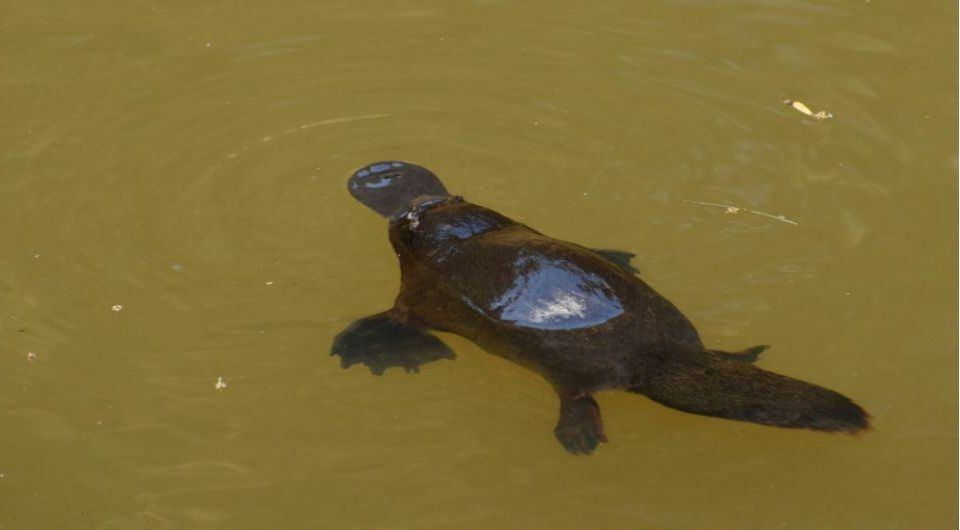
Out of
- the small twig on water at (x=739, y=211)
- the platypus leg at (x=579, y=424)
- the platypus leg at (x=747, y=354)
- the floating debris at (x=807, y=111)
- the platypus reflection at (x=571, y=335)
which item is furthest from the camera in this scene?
the floating debris at (x=807, y=111)

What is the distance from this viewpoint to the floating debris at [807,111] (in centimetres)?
549

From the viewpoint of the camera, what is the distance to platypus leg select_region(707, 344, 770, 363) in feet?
13.3

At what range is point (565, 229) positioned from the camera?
479 centimetres

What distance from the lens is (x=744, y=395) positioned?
3592mm

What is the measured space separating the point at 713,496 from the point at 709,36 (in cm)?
309

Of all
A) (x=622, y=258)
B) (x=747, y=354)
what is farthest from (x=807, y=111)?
(x=747, y=354)

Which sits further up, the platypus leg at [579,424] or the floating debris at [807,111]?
the floating debris at [807,111]

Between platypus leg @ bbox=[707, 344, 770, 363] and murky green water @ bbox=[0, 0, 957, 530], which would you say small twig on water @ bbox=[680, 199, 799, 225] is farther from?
platypus leg @ bbox=[707, 344, 770, 363]

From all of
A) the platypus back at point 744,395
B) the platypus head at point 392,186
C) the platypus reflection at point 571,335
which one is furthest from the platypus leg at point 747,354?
the platypus head at point 392,186

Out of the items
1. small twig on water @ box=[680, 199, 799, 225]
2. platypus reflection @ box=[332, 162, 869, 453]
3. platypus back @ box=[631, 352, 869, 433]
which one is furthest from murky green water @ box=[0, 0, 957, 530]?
platypus back @ box=[631, 352, 869, 433]

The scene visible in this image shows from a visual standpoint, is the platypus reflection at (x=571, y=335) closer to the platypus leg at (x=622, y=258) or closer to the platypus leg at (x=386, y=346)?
the platypus leg at (x=386, y=346)

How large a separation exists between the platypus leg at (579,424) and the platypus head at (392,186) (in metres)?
1.38

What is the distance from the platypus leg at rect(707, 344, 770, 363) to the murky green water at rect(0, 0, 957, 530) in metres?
0.06

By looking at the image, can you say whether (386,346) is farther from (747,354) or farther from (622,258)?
(747,354)
